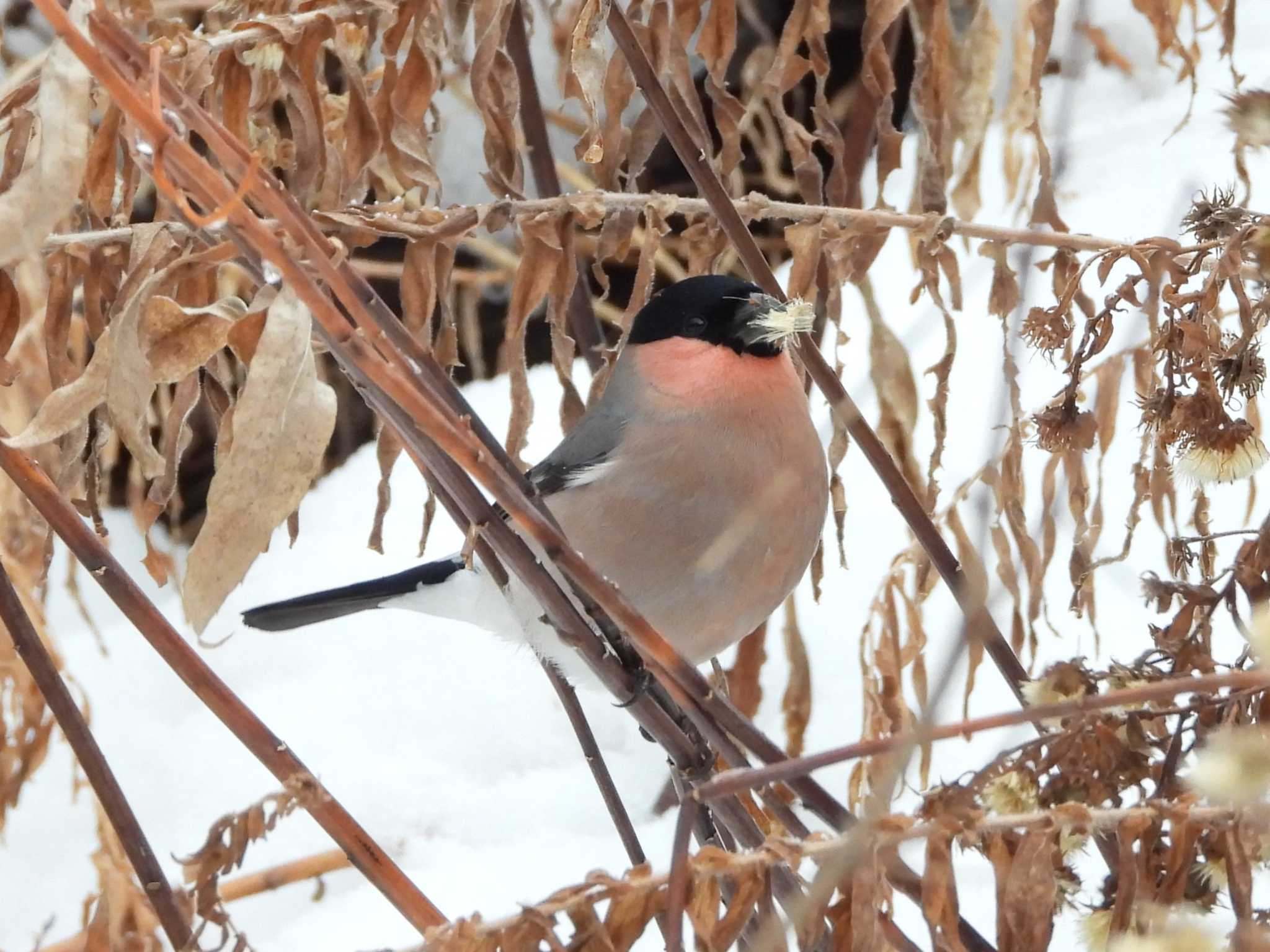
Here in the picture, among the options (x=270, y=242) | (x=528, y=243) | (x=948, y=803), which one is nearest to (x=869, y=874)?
(x=948, y=803)

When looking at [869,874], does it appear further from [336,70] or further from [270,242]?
[336,70]

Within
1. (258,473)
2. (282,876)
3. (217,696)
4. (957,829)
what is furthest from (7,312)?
(282,876)

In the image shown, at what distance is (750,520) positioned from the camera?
1702 millimetres

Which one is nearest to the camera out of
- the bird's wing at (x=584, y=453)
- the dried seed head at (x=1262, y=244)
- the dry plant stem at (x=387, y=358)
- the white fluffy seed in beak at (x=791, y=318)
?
the dry plant stem at (x=387, y=358)

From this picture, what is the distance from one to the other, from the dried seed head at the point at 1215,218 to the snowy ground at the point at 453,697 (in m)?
1.04

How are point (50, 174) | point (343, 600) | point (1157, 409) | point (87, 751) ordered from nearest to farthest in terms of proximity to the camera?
point (50, 174) < point (1157, 409) < point (87, 751) < point (343, 600)

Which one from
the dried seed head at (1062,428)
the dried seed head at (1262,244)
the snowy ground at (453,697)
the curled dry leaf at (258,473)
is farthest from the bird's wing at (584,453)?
the curled dry leaf at (258,473)

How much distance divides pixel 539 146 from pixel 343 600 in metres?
0.79

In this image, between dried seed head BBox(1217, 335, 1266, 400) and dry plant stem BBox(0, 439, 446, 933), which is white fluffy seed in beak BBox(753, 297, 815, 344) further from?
dry plant stem BBox(0, 439, 446, 933)

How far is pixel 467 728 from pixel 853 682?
735mm

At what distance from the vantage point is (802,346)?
1.40 metres

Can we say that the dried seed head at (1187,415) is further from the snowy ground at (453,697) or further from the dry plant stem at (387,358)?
the snowy ground at (453,697)

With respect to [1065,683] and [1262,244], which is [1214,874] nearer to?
[1065,683]

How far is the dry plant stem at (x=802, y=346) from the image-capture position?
4.31 ft
